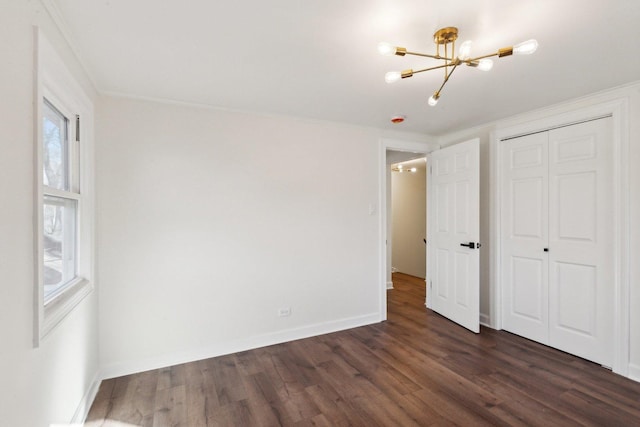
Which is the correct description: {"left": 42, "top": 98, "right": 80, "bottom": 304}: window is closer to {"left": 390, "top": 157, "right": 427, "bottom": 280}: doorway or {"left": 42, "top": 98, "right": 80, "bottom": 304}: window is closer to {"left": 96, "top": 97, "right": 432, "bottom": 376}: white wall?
{"left": 96, "top": 97, "right": 432, "bottom": 376}: white wall

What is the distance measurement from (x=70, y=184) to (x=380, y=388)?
2.64 metres

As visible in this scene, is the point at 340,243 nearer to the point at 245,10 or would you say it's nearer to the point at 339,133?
the point at 339,133

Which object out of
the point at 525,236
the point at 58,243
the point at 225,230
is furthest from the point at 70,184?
the point at 525,236

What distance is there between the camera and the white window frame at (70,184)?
123 cm

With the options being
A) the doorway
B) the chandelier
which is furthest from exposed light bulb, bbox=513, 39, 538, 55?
the doorway

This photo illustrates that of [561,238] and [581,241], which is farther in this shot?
[561,238]

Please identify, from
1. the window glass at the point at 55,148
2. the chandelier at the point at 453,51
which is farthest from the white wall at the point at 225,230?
the chandelier at the point at 453,51

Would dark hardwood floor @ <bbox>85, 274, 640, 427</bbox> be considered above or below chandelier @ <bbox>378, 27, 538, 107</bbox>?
below

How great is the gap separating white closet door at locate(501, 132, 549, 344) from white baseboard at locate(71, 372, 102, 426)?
150 inches

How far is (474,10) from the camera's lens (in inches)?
58.1

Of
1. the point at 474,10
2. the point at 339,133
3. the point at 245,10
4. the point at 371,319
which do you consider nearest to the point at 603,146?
the point at 474,10

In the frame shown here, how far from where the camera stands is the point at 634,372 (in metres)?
2.29

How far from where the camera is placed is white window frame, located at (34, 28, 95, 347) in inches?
48.5

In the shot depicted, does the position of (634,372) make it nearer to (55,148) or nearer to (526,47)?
(526,47)
